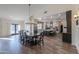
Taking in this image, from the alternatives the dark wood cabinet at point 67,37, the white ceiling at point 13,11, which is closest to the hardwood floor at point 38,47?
the dark wood cabinet at point 67,37

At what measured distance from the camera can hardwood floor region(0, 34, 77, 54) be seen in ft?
11.1

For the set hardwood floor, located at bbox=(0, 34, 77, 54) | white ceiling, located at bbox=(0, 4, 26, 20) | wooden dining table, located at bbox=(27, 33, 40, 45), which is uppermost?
white ceiling, located at bbox=(0, 4, 26, 20)

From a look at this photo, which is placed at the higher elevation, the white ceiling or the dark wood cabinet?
the white ceiling

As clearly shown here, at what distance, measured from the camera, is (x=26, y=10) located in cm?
343

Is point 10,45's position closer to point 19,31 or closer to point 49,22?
point 19,31

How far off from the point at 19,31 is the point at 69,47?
52.3 inches

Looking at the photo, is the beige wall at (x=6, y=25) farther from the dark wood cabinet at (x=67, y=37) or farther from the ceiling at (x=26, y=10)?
the dark wood cabinet at (x=67, y=37)

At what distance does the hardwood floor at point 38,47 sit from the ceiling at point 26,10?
0.56 meters

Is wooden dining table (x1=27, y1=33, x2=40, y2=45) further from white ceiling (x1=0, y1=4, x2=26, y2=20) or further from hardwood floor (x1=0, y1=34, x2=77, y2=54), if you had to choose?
white ceiling (x1=0, y1=4, x2=26, y2=20)

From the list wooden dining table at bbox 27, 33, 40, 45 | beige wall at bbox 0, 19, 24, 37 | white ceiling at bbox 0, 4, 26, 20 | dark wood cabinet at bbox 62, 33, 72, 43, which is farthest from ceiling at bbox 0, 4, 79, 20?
dark wood cabinet at bbox 62, 33, 72, 43

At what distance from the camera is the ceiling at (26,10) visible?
11.1 ft

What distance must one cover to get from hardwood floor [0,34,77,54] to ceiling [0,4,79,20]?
0.56 meters

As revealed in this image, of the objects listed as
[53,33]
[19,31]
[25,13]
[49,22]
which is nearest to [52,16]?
[49,22]

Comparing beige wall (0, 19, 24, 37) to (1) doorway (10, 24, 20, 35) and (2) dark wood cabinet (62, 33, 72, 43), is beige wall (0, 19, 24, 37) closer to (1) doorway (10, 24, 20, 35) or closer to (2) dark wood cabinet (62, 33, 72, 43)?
(1) doorway (10, 24, 20, 35)
